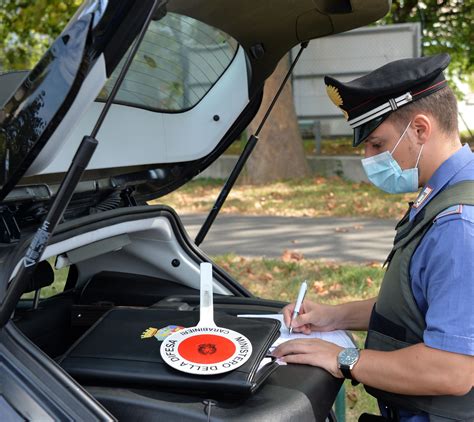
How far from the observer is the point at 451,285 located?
1681 mm

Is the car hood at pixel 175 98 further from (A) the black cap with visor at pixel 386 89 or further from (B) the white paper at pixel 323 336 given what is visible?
(B) the white paper at pixel 323 336

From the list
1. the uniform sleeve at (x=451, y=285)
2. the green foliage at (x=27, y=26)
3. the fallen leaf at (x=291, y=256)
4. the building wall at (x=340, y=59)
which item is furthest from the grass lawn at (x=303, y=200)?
the uniform sleeve at (x=451, y=285)

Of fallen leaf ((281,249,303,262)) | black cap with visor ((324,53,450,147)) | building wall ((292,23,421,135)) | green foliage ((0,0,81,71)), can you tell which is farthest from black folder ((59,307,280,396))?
building wall ((292,23,421,135))

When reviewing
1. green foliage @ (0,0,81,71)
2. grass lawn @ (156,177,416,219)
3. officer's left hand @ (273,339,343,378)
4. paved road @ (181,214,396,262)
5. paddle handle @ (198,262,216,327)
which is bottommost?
grass lawn @ (156,177,416,219)

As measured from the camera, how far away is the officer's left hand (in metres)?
1.87

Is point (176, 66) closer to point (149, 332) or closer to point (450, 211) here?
point (149, 332)

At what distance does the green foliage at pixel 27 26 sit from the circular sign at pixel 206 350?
26.3 ft

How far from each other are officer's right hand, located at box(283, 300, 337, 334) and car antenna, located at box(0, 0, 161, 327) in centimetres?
93

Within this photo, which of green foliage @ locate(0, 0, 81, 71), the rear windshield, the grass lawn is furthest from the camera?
green foliage @ locate(0, 0, 81, 71)

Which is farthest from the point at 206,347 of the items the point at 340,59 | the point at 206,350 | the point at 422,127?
the point at 340,59

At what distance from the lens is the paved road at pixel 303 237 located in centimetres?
668

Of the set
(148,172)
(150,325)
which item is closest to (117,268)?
(148,172)

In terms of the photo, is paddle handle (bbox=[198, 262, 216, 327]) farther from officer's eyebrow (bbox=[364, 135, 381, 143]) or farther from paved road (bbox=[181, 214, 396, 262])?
paved road (bbox=[181, 214, 396, 262])

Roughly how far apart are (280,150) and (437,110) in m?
8.75
